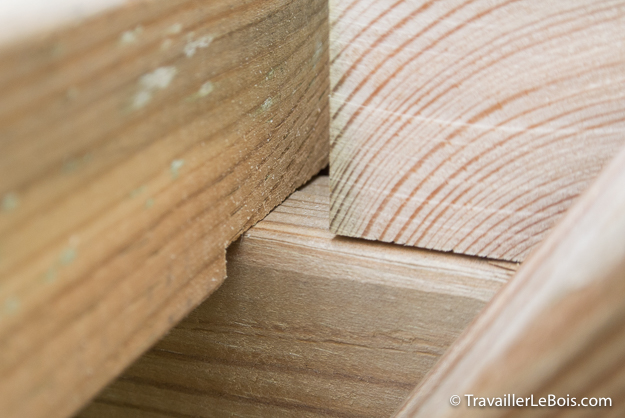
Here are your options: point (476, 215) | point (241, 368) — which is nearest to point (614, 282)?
point (476, 215)

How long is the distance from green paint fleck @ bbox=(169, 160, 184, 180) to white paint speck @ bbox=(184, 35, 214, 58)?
0.34 feet

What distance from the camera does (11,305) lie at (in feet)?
1.32

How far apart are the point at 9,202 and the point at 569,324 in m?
0.41

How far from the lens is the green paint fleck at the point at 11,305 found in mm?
398

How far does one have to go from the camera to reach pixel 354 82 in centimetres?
74

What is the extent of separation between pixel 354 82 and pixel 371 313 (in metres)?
0.31

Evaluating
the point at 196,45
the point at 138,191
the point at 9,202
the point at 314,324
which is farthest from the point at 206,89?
the point at 314,324

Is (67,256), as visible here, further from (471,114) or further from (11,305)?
(471,114)

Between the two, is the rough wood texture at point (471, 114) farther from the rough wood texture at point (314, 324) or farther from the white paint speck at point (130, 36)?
the white paint speck at point (130, 36)

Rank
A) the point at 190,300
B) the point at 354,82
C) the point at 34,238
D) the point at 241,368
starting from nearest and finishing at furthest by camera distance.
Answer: the point at 34,238 → the point at 190,300 → the point at 354,82 → the point at 241,368

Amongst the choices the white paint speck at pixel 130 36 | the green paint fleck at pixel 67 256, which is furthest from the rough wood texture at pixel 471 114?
the green paint fleck at pixel 67 256

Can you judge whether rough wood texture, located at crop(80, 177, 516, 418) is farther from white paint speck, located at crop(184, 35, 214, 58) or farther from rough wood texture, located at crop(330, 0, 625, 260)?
white paint speck, located at crop(184, 35, 214, 58)

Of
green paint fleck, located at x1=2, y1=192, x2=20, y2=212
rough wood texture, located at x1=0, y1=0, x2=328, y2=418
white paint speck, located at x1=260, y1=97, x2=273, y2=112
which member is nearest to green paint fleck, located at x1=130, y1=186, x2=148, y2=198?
rough wood texture, located at x1=0, y1=0, x2=328, y2=418

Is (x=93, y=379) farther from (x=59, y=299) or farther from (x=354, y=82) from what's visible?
(x=354, y=82)
